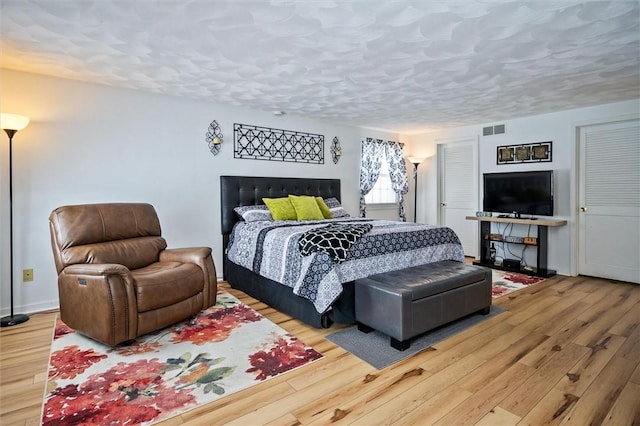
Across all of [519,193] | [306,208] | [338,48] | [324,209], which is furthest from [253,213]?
[519,193]

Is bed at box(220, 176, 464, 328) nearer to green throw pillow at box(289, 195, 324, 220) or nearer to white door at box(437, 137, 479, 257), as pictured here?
green throw pillow at box(289, 195, 324, 220)

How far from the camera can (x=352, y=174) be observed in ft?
19.3

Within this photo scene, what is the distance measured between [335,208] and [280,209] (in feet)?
3.35

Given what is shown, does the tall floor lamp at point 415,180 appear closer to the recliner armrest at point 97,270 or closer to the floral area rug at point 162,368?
the floral area rug at point 162,368

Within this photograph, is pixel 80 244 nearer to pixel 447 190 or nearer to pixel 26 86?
pixel 26 86

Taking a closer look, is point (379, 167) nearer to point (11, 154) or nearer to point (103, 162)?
point (103, 162)

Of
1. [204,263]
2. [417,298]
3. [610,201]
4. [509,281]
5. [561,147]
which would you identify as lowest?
[509,281]

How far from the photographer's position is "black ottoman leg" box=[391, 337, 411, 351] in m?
2.45

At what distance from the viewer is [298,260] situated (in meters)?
2.92

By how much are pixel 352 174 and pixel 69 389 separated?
186 inches

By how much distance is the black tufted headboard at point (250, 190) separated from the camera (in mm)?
4414

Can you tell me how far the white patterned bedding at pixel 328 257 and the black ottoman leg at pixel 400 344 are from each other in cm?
54

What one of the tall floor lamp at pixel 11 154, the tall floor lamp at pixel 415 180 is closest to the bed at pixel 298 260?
the tall floor lamp at pixel 11 154

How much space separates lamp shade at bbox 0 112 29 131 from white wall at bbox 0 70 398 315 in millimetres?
376
